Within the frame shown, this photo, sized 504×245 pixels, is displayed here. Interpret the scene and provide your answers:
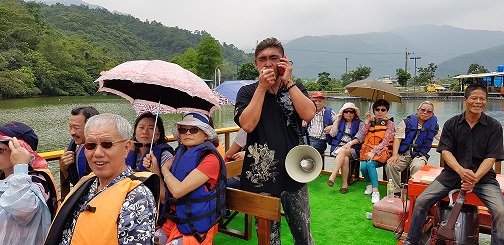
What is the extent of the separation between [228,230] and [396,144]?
257 centimetres

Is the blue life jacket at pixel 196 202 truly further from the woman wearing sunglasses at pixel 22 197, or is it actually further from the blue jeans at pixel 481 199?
the blue jeans at pixel 481 199

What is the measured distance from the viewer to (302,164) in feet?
6.96

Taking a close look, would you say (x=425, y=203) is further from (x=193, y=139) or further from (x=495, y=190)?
(x=193, y=139)

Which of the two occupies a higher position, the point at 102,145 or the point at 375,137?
the point at 102,145

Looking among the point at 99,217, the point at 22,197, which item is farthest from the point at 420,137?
the point at 22,197

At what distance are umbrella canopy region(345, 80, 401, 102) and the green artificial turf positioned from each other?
1.34 meters

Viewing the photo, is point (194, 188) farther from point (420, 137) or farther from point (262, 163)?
point (420, 137)

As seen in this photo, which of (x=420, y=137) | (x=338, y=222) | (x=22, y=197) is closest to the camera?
(x=22, y=197)

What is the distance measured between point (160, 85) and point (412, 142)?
11.8ft

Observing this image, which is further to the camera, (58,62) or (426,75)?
(426,75)

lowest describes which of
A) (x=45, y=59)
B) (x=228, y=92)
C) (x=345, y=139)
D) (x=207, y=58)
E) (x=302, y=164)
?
(x=345, y=139)

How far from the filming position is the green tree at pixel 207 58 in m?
55.1

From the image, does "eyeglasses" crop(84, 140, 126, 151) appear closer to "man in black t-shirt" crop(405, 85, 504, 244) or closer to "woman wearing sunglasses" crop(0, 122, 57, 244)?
"woman wearing sunglasses" crop(0, 122, 57, 244)

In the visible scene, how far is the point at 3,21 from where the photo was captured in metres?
42.9
